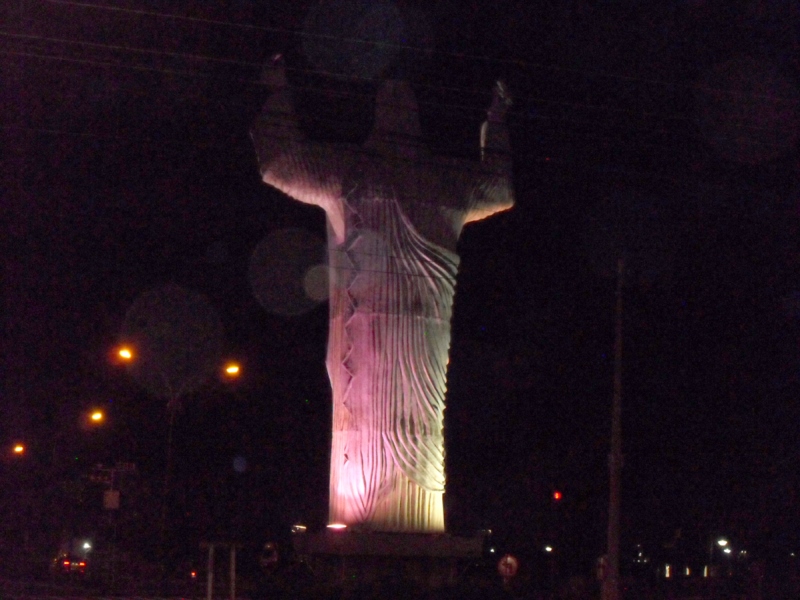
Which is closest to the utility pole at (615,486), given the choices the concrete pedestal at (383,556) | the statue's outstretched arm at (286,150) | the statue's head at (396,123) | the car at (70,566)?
the concrete pedestal at (383,556)

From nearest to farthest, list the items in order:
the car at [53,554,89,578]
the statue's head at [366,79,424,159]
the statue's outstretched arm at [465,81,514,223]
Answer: the statue's head at [366,79,424,159] < the statue's outstretched arm at [465,81,514,223] < the car at [53,554,89,578]

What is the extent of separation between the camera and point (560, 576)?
31.8 meters

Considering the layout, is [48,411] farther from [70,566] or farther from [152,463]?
[70,566]

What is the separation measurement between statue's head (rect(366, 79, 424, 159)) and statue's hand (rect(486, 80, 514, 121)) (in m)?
1.83

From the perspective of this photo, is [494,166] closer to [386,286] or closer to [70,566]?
[386,286]

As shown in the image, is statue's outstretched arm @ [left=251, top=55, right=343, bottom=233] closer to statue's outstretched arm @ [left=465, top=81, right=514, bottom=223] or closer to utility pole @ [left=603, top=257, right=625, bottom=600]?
statue's outstretched arm @ [left=465, top=81, right=514, bottom=223]

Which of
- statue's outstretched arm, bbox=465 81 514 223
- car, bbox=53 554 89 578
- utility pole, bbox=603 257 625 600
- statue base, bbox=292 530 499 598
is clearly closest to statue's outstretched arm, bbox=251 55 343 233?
statue's outstretched arm, bbox=465 81 514 223

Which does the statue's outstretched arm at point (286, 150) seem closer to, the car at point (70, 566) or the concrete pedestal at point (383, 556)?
the concrete pedestal at point (383, 556)

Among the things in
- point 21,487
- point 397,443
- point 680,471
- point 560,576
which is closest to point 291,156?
point 397,443

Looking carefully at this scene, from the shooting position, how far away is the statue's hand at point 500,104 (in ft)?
87.7

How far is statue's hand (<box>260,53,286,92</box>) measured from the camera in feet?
81.6

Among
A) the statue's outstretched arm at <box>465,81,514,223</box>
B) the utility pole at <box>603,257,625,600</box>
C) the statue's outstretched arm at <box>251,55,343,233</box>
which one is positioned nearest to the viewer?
the utility pole at <box>603,257,625,600</box>

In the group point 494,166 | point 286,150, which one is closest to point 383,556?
point 286,150

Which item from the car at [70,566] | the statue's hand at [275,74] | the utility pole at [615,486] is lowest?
the car at [70,566]
